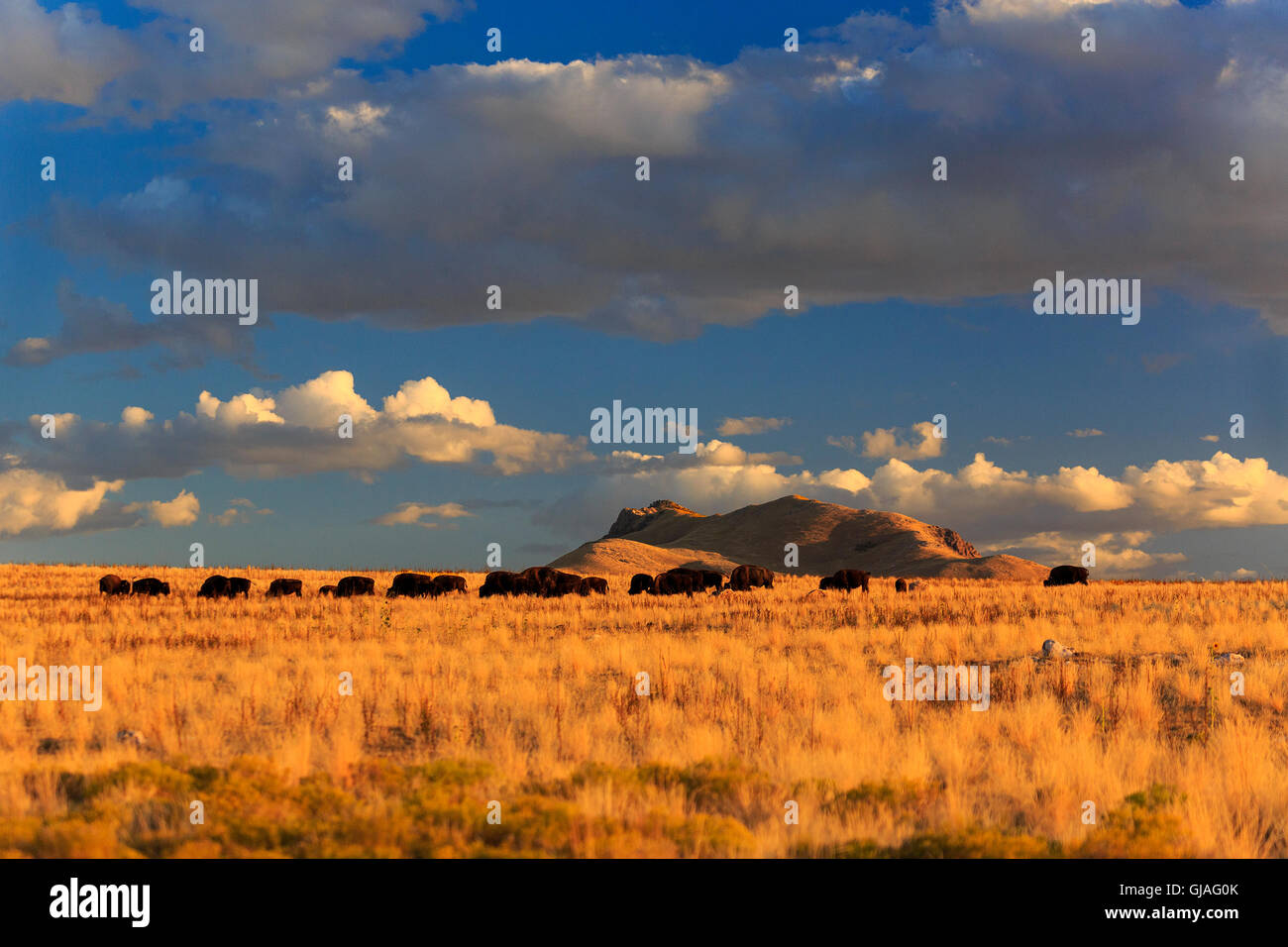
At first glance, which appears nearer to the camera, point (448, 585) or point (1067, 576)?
point (448, 585)

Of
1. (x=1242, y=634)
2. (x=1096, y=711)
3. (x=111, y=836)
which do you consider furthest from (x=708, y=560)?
(x=111, y=836)

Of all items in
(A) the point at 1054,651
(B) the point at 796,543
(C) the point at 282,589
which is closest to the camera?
(A) the point at 1054,651

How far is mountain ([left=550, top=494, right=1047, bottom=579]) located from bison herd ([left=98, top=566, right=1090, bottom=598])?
46.3m

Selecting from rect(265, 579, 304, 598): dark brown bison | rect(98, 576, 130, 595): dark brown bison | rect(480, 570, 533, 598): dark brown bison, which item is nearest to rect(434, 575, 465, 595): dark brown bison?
rect(480, 570, 533, 598): dark brown bison

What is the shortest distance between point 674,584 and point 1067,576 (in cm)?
2261

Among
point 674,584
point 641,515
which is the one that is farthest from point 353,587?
point 641,515

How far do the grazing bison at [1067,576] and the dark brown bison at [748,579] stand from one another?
49.3 feet

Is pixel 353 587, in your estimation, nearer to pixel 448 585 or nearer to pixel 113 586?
pixel 448 585

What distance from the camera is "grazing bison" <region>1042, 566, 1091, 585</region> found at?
49906 millimetres

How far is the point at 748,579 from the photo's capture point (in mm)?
46906

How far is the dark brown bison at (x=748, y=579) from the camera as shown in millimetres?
44281

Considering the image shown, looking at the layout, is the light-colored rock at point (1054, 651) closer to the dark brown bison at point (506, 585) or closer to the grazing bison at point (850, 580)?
the dark brown bison at point (506, 585)

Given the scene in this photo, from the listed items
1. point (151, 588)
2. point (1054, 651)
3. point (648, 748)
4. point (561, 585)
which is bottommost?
point (648, 748)
